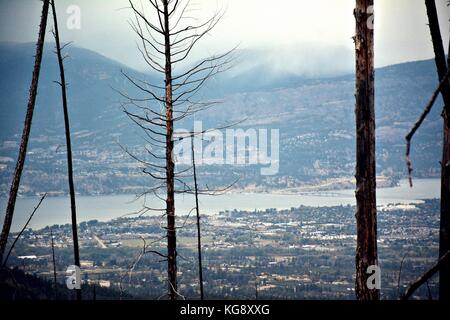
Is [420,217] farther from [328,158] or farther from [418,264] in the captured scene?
[328,158]

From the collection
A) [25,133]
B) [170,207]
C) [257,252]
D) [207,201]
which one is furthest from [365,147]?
[207,201]

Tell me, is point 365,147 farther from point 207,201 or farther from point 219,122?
point 219,122

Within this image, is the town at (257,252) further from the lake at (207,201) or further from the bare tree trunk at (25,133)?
the bare tree trunk at (25,133)

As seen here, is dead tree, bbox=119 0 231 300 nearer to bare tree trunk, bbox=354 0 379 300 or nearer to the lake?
bare tree trunk, bbox=354 0 379 300

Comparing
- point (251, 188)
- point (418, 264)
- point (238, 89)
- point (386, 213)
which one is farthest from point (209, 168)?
point (238, 89)

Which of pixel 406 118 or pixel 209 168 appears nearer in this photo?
pixel 209 168

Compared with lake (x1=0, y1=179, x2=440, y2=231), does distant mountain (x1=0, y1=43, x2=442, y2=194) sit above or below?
above

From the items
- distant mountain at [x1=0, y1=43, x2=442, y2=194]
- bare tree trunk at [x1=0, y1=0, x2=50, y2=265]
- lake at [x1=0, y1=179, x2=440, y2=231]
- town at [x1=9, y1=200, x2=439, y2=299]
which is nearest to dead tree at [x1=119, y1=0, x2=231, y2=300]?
bare tree trunk at [x1=0, y1=0, x2=50, y2=265]
